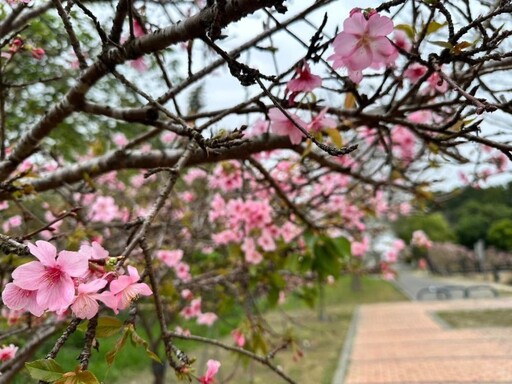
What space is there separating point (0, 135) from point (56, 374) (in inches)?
49.8

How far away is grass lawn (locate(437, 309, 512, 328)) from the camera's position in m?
9.48

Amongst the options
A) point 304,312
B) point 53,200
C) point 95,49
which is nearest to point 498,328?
point 304,312

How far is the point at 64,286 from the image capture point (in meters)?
0.82

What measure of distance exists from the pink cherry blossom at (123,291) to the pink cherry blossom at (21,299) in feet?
0.43

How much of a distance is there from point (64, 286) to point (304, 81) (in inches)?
31.9

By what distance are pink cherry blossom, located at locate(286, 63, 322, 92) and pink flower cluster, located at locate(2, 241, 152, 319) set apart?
2.29ft

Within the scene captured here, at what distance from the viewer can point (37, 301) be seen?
0.82 m

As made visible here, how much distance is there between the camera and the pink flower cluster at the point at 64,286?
81 centimetres

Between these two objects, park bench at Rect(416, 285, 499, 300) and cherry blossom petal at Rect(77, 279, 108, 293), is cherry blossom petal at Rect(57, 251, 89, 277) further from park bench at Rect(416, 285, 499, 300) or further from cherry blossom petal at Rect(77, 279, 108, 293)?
park bench at Rect(416, 285, 499, 300)

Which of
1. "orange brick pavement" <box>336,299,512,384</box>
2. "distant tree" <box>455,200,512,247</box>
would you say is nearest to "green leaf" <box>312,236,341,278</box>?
"orange brick pavement" <box>336,299,512,384</box>

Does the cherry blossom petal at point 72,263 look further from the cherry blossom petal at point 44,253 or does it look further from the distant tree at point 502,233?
the distant tree at point 502,233

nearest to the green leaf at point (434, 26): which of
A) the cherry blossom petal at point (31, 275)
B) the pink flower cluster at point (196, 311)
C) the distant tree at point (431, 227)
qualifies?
the cherry blossom petal at point (31, 275)

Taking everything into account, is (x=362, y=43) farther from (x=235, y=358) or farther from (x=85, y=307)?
(x=235, y=358)

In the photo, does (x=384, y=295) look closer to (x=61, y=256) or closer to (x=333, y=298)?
(x=333, y=298)
